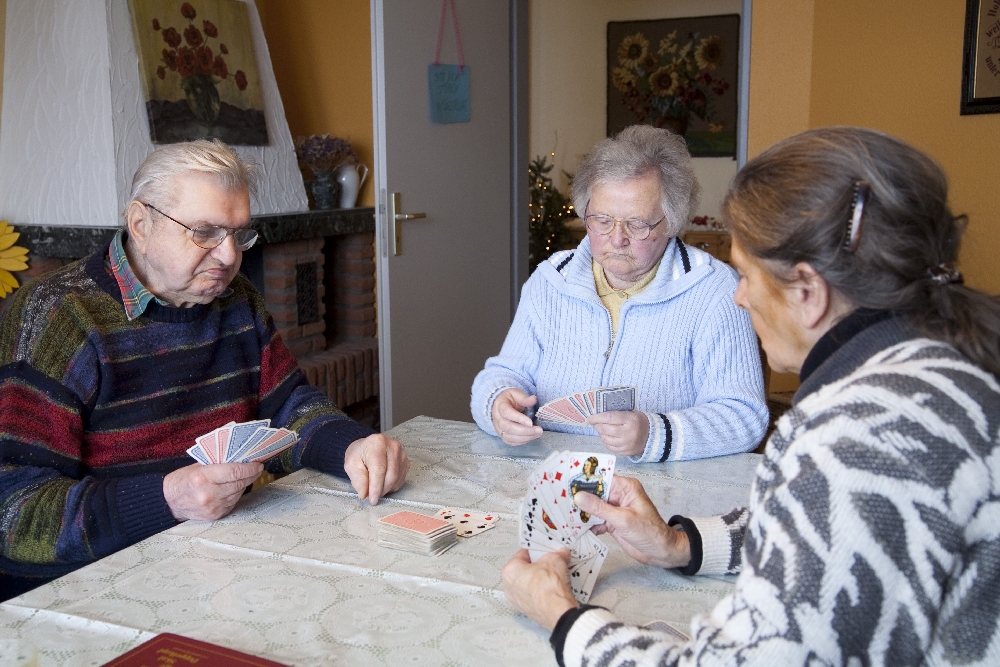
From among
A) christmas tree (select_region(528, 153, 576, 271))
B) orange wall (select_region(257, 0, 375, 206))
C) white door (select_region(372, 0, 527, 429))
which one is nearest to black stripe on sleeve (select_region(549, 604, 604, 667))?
white door (select_region(372, 0, 527, 429))

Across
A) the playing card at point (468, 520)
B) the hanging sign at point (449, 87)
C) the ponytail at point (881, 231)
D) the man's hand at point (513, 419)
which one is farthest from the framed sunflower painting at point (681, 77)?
the ponytail at point (881, 231)

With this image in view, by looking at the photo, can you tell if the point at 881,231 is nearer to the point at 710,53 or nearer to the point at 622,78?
the point at 710,53

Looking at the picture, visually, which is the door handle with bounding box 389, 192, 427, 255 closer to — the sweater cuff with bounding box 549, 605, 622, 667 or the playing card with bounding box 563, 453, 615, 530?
the playing card with bounding box 563, 453, 615, 530

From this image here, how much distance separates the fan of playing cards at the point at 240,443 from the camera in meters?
1.61

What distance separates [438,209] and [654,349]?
2337 millimetres

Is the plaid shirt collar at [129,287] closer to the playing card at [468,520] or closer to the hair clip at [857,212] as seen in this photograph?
the playing card at [468,520]

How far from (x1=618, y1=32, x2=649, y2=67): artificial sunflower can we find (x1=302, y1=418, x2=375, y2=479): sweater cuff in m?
6.37

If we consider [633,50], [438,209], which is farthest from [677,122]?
[438,209]

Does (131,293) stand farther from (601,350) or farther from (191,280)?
(601,350)

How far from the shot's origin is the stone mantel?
3520mm

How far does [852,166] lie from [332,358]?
3550mm

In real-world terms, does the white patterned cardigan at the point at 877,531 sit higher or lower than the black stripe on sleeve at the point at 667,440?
higher

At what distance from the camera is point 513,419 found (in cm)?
212

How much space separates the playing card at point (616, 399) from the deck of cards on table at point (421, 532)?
48 centimetres
